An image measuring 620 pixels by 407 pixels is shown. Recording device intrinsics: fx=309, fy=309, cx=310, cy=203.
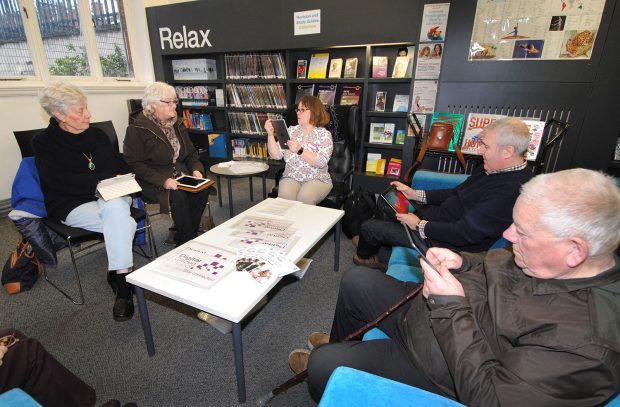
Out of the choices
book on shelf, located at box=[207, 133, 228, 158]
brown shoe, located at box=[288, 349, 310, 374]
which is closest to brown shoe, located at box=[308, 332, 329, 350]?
brown shoe, located at box=[288, 349, 310, 374]

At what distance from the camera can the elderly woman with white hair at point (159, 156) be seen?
224cm

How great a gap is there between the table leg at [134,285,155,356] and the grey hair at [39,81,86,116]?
1.17 meters

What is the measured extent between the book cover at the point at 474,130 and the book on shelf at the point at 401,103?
0.81 metres

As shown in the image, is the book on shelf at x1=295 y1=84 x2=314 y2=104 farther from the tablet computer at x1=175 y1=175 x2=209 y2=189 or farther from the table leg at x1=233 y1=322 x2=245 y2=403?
the table leg at x1=233 y1=322 x2=245 y2=403

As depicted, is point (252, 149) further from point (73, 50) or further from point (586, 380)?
point (586, 380)

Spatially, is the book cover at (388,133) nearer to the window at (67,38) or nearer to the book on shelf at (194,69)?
the book on shelf at (194,69)

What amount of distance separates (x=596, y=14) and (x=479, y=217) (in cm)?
209

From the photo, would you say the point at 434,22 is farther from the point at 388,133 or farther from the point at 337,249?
the point at 337,249

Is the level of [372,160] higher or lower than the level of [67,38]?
lower

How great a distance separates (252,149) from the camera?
14.1 feet

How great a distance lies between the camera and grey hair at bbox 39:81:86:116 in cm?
173

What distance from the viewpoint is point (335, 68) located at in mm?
3555

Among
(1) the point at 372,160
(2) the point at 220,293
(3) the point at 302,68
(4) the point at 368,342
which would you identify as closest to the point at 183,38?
(3) the point at 302,68

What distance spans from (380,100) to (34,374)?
11.5 feet
